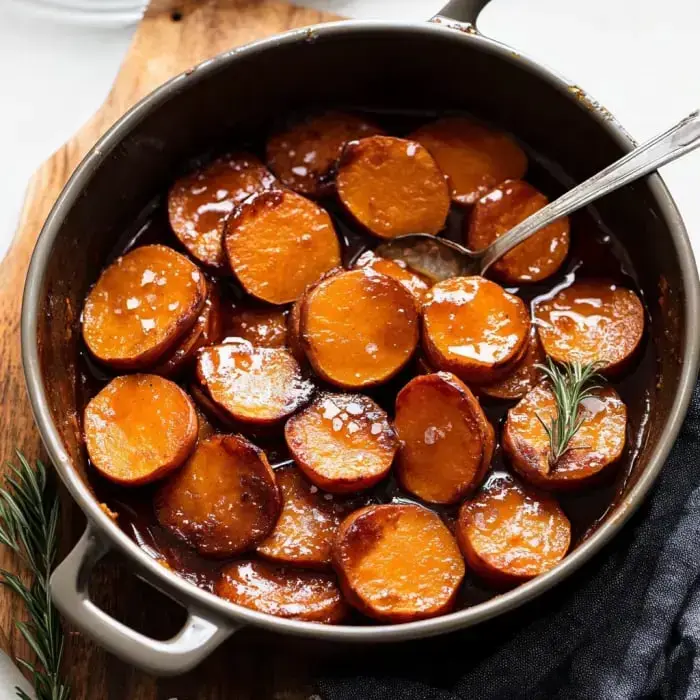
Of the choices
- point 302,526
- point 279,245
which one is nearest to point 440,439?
point 302,526

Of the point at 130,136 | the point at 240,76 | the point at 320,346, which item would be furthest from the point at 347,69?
the point at 320,346

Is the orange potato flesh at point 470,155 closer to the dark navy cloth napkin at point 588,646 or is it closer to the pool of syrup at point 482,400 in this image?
the pool of syrup at point 482,400

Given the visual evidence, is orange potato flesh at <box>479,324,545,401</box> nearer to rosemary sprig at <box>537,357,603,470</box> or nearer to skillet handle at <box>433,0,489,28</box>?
rosemary sprig at <box>537,357,603,470</box>

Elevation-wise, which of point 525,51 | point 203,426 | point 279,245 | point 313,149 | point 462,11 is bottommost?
point 203,426

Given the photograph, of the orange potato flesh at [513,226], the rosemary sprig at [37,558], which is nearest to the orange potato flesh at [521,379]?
the orange potato flesh at [513,226]

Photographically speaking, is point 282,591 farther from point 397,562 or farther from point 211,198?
point 211,198

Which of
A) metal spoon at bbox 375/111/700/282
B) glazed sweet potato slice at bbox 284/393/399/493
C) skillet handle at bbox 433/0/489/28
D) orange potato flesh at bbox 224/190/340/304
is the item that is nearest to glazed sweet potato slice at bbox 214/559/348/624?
glazed sweet potato slice at bbox 284/393/399/493
